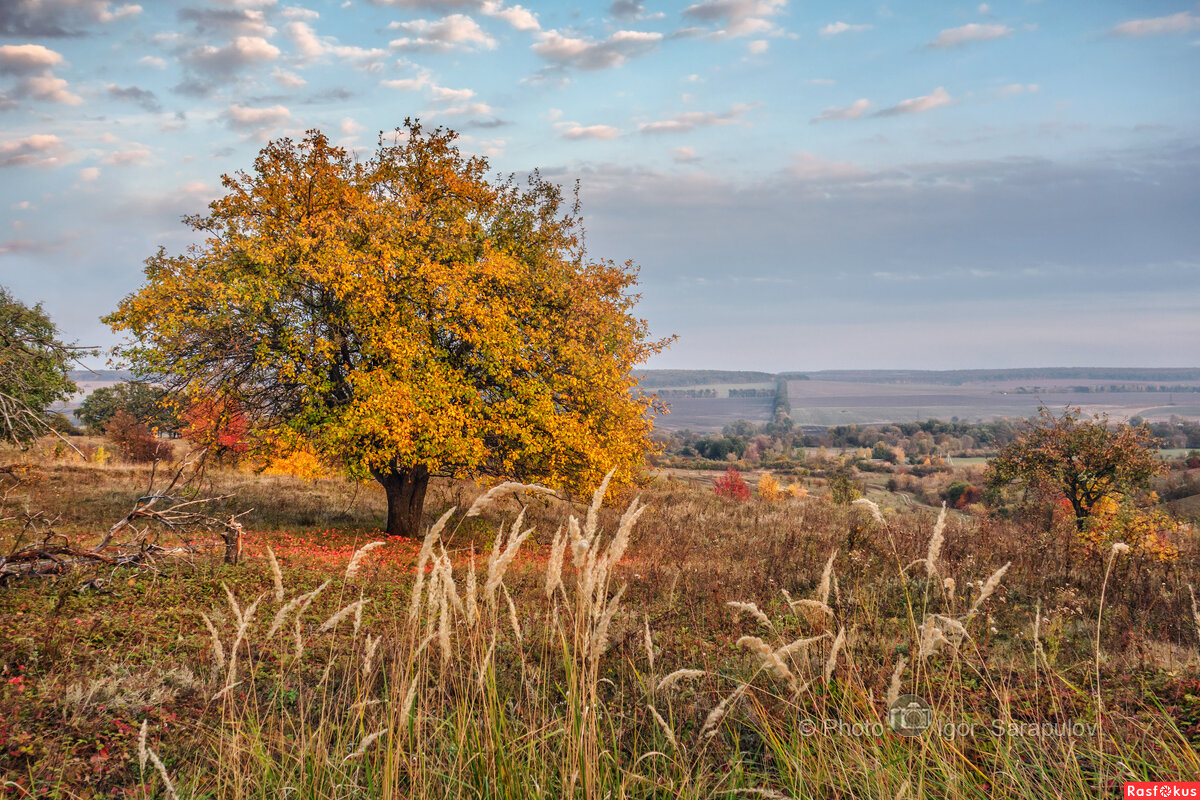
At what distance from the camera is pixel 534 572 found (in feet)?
31.8

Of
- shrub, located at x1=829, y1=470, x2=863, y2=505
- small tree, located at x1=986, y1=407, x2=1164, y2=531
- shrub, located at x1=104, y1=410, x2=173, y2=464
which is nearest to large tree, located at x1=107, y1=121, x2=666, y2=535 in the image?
small tree, located at x1=986, y1=407, x2=1164, y2=531

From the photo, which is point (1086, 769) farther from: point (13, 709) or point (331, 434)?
point (331, 434)

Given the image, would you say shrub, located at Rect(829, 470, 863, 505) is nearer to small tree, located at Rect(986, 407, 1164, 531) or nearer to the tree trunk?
small tree, located at Rect(986, 407, 1164, 531)

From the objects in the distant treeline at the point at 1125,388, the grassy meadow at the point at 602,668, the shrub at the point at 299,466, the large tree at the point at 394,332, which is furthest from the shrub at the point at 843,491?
the distant treeline at the point at 1125,388

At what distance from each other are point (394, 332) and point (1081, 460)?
23.6m

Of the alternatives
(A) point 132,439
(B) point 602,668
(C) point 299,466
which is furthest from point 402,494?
(A) point 132,439

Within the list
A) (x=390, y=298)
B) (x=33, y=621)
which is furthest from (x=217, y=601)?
(x=390, y=298)

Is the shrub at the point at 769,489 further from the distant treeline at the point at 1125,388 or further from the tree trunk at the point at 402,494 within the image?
the distant treeline at the point at 1125,388

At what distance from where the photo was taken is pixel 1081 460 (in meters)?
23.1

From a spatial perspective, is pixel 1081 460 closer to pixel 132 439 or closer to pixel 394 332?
pixel 394 332

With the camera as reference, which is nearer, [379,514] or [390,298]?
[390,298]

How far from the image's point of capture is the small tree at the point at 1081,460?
2238cm

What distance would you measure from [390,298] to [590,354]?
4.51m

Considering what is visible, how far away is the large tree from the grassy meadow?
2.41 meters
